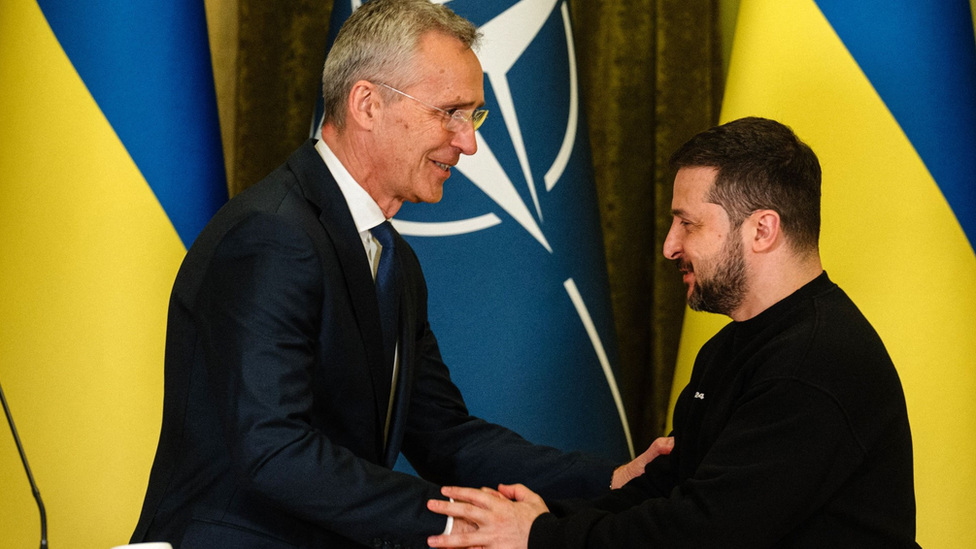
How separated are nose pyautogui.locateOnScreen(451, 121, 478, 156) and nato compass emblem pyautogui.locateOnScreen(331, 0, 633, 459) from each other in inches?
13.8

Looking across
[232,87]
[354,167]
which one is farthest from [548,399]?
[232,87]

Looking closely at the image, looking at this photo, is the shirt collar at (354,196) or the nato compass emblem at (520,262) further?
the nato compass emblem at (520,262)

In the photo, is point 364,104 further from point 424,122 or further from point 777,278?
point 777,278

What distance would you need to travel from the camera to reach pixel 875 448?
139 cm

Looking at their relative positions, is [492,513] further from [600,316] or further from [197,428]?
[600,316]

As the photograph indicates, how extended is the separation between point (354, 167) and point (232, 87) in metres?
1.46

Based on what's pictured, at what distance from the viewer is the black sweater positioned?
134 centimetres

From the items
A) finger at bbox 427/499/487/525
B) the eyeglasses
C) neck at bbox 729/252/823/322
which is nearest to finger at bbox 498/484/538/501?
finger at bbox 427/499/487/525

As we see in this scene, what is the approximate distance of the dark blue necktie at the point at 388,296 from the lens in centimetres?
162

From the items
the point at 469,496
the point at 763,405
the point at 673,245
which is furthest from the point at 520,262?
the point at 763,405

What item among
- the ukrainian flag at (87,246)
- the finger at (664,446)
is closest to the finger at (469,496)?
the finger at (664,446)

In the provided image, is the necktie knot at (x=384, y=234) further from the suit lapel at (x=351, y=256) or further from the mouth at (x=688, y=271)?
the mouth at (x=688, y=271)

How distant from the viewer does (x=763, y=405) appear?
4.50 ft

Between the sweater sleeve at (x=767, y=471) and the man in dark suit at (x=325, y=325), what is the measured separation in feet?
1.34
